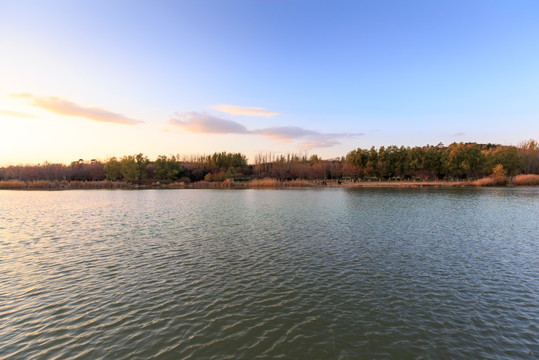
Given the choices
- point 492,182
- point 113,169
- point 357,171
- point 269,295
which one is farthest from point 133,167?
point 492,182

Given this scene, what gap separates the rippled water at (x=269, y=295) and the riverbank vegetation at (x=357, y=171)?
214 ft

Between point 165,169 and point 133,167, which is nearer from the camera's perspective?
point 133,167

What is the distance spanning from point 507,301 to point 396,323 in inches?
177

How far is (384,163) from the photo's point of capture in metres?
94.8

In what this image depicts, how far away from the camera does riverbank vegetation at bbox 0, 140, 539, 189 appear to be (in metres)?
81.5

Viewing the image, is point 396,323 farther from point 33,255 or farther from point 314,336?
point 33,255

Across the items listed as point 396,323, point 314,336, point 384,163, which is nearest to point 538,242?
point 396,323

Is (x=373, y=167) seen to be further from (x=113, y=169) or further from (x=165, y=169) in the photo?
(x=113, y=169)

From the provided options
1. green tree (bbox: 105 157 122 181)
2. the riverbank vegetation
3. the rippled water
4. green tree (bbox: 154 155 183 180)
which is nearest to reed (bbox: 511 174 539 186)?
the riverbank vegetation

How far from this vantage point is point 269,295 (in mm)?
9430

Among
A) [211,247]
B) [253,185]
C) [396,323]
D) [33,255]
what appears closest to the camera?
[396,323]

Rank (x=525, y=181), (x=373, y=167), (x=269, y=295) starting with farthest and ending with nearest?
1. (x=373, y=167)
2. (x=525, y=181)
3. (x=269, y=295)

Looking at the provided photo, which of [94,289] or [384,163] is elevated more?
[384,163]

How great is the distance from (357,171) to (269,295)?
309ft
